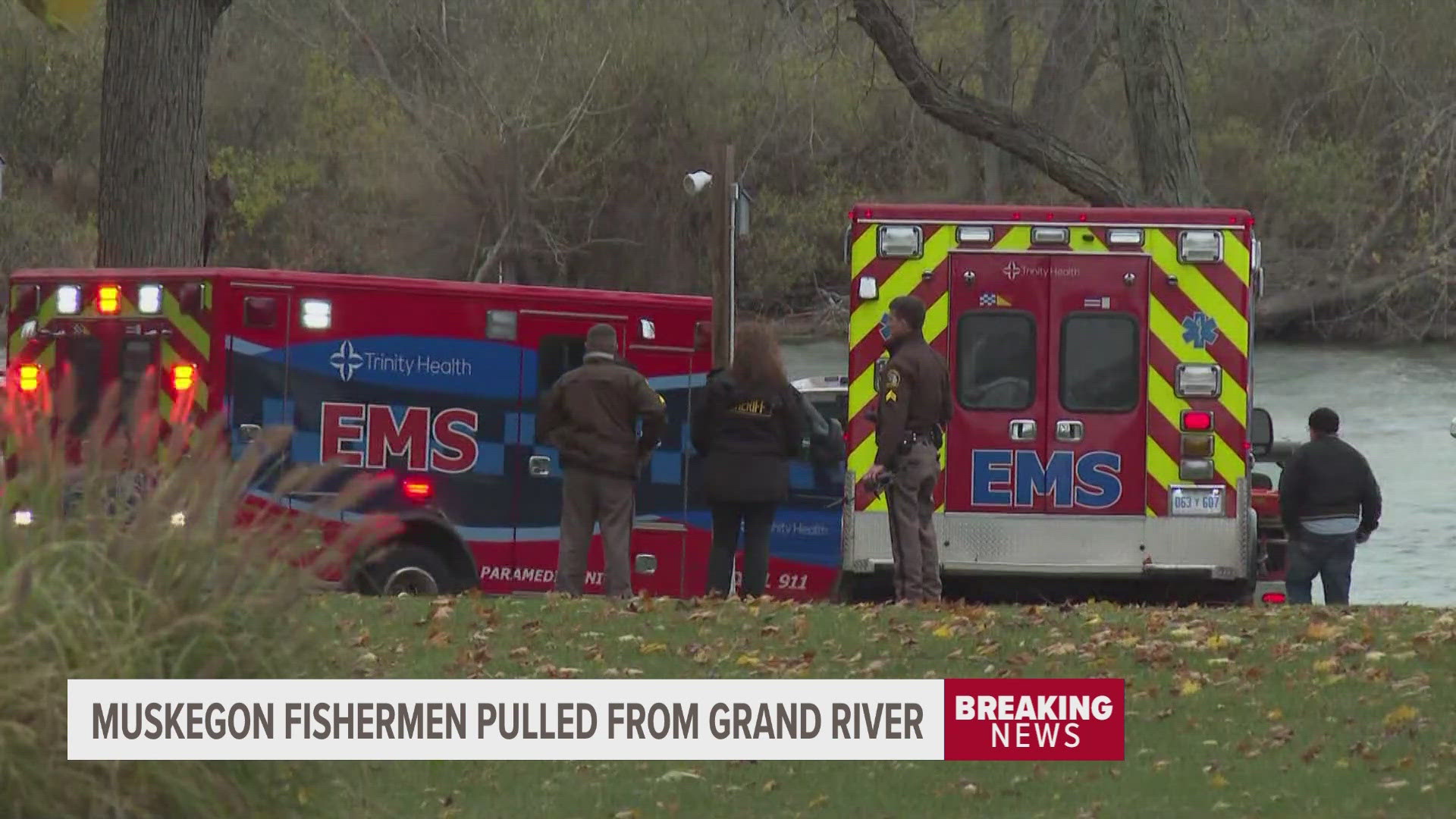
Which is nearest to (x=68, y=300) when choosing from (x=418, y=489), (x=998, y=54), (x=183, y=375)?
(x=183, y=375)

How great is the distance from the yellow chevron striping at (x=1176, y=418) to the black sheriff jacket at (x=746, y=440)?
2.04m

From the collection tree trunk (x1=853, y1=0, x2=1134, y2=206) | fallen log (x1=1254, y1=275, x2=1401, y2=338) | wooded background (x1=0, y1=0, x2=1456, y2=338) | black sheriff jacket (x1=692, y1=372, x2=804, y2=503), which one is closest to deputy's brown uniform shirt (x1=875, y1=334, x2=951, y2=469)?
black sheriff jacket (x1=692, y1=372, x2=804, y2=503)

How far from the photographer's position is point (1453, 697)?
8492mm

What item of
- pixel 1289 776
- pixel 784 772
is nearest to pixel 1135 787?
pixel 1289 776

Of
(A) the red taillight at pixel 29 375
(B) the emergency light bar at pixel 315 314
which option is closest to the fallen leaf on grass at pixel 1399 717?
(B) the emergency light bar at pixel 315 314

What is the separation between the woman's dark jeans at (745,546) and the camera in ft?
40.9

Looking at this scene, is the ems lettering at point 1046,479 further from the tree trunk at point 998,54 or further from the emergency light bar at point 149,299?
the tree trunk at point 998,54

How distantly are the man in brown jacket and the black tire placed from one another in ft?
4.02

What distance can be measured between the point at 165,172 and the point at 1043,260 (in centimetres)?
693

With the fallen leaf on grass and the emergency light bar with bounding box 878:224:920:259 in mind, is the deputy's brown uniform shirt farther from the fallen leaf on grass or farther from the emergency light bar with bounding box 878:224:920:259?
the fallen leaf on grass

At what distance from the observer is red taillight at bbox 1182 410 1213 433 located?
12875 millimetres

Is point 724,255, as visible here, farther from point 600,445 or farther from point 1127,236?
point 1127,236

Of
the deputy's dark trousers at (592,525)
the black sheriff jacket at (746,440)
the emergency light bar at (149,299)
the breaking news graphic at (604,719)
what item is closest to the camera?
the breaking news graphic at (604,719)

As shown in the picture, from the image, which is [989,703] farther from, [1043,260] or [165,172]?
[165,172]
